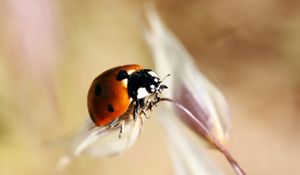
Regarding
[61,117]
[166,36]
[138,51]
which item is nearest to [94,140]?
[166,36]

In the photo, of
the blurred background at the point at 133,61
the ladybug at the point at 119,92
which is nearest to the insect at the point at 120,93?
the ladybug at the point at 119,92

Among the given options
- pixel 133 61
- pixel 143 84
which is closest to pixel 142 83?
pixel 143 84

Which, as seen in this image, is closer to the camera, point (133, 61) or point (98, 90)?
point (98, 90)

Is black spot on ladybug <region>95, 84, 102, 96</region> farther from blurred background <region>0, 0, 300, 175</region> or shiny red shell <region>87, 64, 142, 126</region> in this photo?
blurred background <region>0, 0, 300, 175</region>

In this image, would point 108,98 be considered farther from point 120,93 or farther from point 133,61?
point 133,61

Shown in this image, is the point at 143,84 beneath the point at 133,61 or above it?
beneath

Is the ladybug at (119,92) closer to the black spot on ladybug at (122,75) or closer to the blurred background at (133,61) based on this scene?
the black spot on ladybug at (122,75)

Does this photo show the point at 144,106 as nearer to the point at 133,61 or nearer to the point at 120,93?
the point at 120,93
